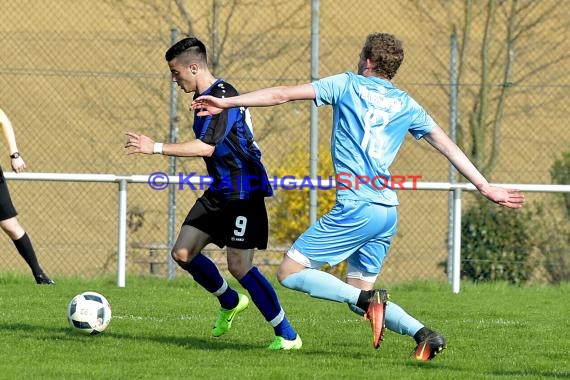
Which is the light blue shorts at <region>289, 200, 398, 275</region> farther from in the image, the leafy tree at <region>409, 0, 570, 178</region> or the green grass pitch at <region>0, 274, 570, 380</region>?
the leafy tree at <region>409, 0, 570, 178</region>

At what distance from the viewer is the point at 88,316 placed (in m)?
7.50

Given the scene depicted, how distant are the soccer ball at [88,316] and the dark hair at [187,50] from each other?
1.62m

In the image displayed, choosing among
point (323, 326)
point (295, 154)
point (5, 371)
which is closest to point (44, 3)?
point (295, 154)

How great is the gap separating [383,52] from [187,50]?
1.44m

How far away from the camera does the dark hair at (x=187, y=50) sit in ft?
24.3

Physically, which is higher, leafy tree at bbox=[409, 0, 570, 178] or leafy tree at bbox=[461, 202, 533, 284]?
leafy tree at bbox=[409, 0, 570, 178]

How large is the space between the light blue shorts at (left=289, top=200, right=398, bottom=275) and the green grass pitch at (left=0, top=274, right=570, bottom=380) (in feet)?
2.03

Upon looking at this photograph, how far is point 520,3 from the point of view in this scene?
1571cm

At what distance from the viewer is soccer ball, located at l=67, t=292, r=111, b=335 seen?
7500mm

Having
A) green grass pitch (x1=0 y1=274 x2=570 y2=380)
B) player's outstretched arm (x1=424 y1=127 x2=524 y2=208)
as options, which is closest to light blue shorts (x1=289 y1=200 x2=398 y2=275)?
player's outstretched arm (x1=424 y1=127 x2=524 y2=208)

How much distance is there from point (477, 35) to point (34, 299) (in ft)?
49.4

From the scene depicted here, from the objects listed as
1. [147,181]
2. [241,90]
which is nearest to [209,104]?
[147,181]

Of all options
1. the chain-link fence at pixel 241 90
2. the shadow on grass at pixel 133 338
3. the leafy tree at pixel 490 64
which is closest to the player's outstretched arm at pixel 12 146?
the chain-link fence at pixel 241 90

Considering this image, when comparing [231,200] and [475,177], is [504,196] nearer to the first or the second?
[475,177]
